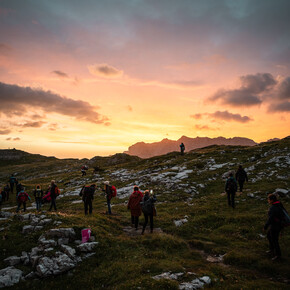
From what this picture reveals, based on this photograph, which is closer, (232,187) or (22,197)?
(232,187)

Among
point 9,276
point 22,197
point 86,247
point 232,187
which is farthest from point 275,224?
point 22,197

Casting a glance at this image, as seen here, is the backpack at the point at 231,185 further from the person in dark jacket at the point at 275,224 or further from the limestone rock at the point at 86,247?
the limestone rock at the point at 86,247

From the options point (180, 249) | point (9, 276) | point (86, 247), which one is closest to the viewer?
point (9, 276)

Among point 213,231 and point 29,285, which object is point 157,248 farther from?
point 29,285

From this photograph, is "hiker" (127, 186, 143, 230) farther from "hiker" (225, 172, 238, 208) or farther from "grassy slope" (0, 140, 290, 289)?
"hiker" (225, 172, 238, 208)

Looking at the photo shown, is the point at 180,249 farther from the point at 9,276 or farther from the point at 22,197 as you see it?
the point at 22,197

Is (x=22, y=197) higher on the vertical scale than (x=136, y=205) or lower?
lower

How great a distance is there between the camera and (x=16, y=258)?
10.5 metres

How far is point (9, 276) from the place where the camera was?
9.28m

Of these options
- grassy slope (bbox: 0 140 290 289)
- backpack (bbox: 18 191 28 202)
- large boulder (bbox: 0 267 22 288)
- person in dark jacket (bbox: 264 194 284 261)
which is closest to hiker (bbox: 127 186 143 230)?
grassy slope (bbox: 0 140 290 289)

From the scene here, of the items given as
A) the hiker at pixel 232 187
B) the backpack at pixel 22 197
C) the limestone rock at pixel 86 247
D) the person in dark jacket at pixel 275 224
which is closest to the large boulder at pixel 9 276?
the limestone rock at pixel 86 247

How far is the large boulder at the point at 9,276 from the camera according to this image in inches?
354

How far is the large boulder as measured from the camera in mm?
9000

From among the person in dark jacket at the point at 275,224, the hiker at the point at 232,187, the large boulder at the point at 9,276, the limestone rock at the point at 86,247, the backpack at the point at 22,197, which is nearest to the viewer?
the large boulder at the point at 9,276
